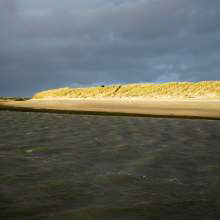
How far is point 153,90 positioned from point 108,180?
197ft

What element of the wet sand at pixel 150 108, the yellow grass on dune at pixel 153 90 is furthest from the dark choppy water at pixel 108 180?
the yellow grass on dune at pixel 153 90

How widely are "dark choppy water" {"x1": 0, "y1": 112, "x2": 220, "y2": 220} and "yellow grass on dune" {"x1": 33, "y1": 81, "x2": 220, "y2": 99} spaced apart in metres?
45.9

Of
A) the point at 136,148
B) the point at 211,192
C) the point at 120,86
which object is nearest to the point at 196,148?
the point at 136,148

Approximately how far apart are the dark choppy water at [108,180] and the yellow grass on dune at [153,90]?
45895 millimetres

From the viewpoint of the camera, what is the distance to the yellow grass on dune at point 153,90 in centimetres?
5906

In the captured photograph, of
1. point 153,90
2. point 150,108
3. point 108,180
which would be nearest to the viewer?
point 108,180

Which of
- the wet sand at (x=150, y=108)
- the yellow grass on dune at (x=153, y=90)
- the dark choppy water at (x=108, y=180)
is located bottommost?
the dark choppy water at (x=108, y=180)

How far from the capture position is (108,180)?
6.93 meters

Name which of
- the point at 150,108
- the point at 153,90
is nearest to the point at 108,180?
the point at 150,108

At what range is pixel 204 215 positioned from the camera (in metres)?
5.00

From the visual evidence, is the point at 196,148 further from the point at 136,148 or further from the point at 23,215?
the point at 23,215

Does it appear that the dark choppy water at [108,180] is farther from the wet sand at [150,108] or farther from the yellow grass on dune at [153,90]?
the yellow grass on dune at [153,90]

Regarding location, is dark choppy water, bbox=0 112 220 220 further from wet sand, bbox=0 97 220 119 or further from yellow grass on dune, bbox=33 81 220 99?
yellow grass on dune, bbox=33 81 220 99

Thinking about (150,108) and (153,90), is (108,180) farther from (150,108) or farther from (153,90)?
(153,90)
